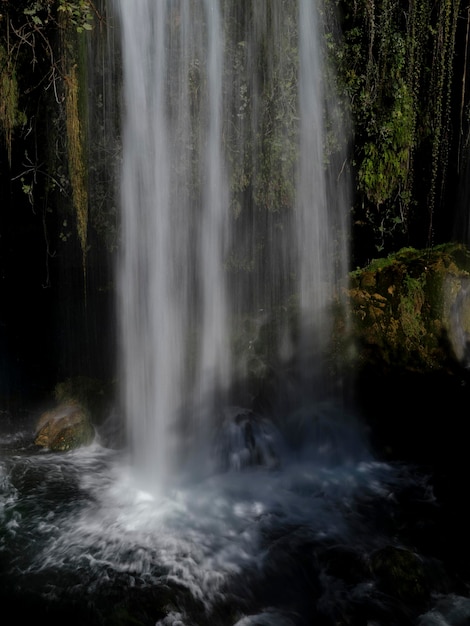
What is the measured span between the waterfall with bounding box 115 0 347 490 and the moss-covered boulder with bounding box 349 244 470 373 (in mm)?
533

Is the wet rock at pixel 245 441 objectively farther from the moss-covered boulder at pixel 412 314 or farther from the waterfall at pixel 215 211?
the moss-covered boulder at pixel 412 314

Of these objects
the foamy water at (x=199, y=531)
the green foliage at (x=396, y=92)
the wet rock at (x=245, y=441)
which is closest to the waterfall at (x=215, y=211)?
the wet rock at (x=245, y=441)

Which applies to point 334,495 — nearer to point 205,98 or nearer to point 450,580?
point 450,580

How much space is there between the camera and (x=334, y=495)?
551cm

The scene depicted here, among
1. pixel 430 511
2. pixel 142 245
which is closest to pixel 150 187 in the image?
pixel 142 245

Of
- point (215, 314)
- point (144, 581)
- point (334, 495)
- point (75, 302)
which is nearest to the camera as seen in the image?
point (144, 581)

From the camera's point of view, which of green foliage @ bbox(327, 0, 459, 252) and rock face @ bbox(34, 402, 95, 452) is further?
rock face @ bbox(34, 402, 95, 452)

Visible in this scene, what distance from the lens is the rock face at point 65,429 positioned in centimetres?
669

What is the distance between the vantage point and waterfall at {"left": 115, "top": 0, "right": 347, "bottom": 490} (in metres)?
6.06

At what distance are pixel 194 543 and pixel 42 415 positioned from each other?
3.70 m

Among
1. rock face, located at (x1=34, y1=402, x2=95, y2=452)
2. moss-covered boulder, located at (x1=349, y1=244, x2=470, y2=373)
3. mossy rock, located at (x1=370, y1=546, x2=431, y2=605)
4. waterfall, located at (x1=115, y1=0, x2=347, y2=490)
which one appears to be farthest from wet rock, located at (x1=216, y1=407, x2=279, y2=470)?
mossy rock, located at (x1=370, y1=546, x2=431, y2=605)

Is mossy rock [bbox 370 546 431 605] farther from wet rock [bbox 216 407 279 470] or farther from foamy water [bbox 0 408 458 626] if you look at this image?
wet rock [bbox 216 407 279 470]

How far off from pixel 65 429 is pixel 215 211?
369cm

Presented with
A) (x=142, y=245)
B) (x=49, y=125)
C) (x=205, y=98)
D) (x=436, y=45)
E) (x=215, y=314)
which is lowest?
(x=215, y=314)
